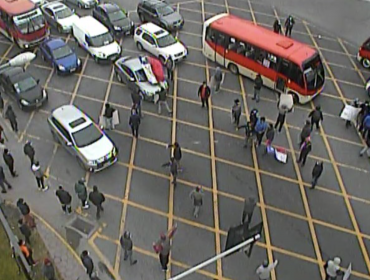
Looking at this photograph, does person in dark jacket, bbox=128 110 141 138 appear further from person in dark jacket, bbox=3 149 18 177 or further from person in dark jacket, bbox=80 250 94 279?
person in dark jacket, bbox=80 250 94 279

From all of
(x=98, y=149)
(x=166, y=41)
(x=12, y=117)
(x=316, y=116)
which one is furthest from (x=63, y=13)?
(x=316, y=116)

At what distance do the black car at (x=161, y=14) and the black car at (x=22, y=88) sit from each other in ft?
27.2

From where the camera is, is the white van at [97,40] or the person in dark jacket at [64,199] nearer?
the person in dark jacket at [64,199]

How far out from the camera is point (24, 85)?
20.2 meters

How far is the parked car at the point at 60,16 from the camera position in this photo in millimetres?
25547

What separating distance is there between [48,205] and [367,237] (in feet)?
35.8

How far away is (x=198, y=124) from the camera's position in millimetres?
19734

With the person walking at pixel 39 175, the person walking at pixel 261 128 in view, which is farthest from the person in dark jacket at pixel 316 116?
the person walking at pixel 39 175

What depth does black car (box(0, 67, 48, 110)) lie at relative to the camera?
65.5 ft

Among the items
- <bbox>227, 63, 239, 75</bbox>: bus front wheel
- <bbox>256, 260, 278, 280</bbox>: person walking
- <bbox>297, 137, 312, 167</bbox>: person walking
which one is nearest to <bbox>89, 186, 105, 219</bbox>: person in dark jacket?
<bbox>256, 260, 278, 280</bbox>: person walking

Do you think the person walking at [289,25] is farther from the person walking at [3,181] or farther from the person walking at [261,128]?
the person walking at [3,181]

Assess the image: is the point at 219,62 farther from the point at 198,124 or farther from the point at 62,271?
the point at 62,271

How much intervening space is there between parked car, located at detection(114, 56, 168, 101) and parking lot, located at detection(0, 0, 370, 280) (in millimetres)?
544

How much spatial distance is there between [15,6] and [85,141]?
10.9m
